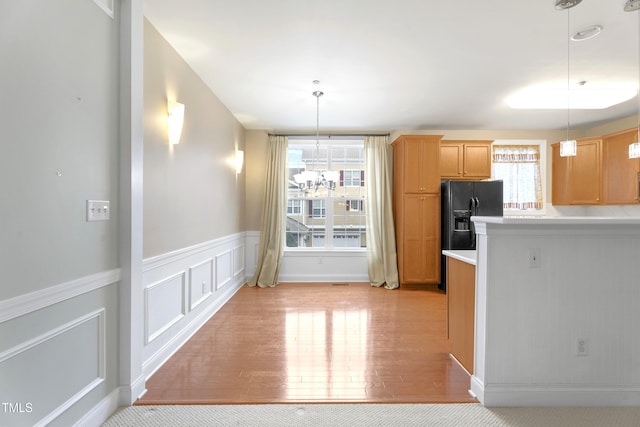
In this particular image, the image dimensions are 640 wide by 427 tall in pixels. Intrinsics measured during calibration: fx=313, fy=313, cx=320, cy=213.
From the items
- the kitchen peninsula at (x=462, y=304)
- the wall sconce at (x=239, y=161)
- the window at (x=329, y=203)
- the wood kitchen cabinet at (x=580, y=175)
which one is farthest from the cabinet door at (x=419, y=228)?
the wall sconce at (x=239, y=161)

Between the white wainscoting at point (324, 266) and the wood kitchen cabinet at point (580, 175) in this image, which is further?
the white wainscoting at point (324, 266)

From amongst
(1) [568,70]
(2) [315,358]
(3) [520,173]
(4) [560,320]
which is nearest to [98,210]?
(2) [315,358]

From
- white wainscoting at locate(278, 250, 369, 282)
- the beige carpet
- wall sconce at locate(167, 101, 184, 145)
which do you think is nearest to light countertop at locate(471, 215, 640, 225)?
the beige carpet

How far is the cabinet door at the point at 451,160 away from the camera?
5.15 meters

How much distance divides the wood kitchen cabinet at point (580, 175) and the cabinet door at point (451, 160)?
170 cm

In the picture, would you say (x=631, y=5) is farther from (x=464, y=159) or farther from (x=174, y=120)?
(x=174, y=120)

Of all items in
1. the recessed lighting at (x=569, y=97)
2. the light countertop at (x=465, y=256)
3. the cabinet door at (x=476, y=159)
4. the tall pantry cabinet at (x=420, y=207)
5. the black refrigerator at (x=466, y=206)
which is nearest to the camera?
the light countertop at (x=465, y=256)

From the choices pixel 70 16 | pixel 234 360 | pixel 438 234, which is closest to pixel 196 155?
pixel 70 16

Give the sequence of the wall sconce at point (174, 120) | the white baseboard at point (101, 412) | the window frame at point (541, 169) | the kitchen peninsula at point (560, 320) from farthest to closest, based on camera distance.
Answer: the window frame at point (541, 169), the wall sconce at point (174, 120), the kitchen peninsula at point (560, 320), the white baseboard at point (101, 412)

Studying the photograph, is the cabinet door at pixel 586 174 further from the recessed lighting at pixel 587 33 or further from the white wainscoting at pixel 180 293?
the white wainscoting at pixel 180 293

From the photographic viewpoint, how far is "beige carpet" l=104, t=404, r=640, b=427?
1864 mm

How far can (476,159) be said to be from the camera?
5156 millimetres

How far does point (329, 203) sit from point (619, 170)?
14.1 feet

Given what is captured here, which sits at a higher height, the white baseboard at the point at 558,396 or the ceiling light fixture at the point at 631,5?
the ceiling light fixture at the point at 631,5
